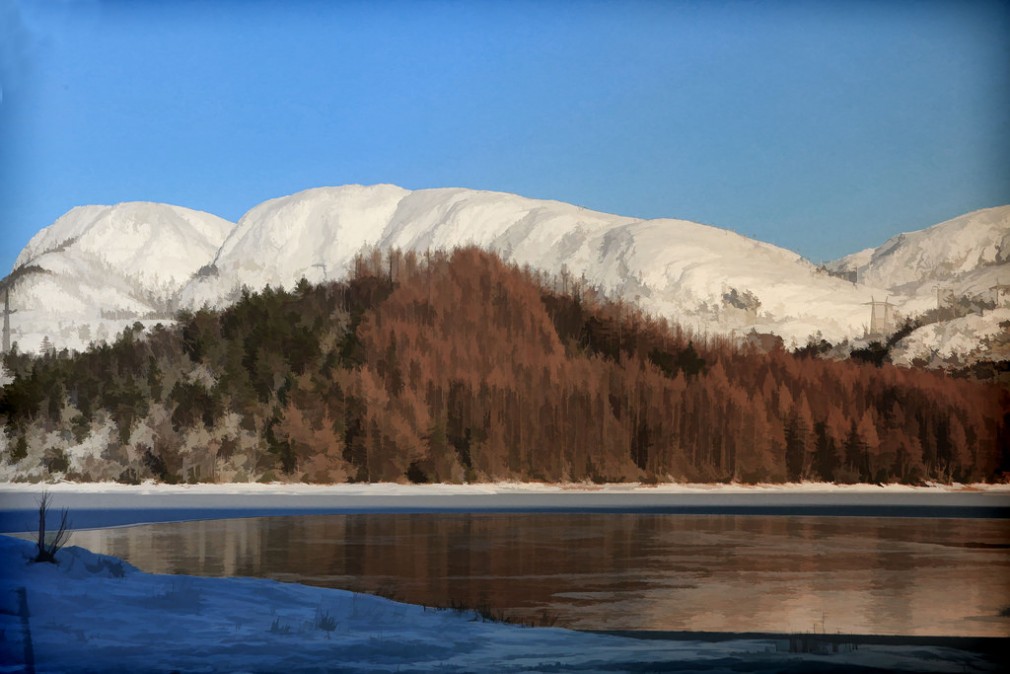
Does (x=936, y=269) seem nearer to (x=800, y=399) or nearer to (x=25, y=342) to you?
(x=800, y=399)

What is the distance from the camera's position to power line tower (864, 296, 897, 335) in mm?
35250

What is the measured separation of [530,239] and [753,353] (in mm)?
12734

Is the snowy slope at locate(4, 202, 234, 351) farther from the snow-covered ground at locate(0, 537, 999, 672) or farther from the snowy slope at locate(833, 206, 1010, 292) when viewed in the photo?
the snow-covered ground at locate(0, 537, 999, 672)

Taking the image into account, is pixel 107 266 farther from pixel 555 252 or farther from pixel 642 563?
pixel 642 563

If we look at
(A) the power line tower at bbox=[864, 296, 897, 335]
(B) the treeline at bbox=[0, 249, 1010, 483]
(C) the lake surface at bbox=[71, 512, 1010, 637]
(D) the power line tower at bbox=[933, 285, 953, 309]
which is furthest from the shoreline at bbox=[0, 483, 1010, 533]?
(D) the power line tower at bbox=[933, 285, 953, 309]

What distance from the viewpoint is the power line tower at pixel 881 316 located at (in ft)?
116

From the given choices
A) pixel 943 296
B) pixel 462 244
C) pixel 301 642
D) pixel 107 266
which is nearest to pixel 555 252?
pixel 462 244

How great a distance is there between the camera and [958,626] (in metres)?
8.31

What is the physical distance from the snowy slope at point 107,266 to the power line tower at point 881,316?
2031 centimetres

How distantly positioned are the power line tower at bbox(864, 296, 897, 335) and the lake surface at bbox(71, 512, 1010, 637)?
19.7 meters

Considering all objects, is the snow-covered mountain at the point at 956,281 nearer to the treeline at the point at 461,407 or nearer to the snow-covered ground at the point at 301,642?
the treeline at the point at 461,407

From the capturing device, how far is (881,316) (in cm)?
3659

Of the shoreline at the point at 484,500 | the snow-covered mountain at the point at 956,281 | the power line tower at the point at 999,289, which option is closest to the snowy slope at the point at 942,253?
the snow-covered mountain at the point at 956,281

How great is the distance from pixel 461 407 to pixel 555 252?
16.3 metres
